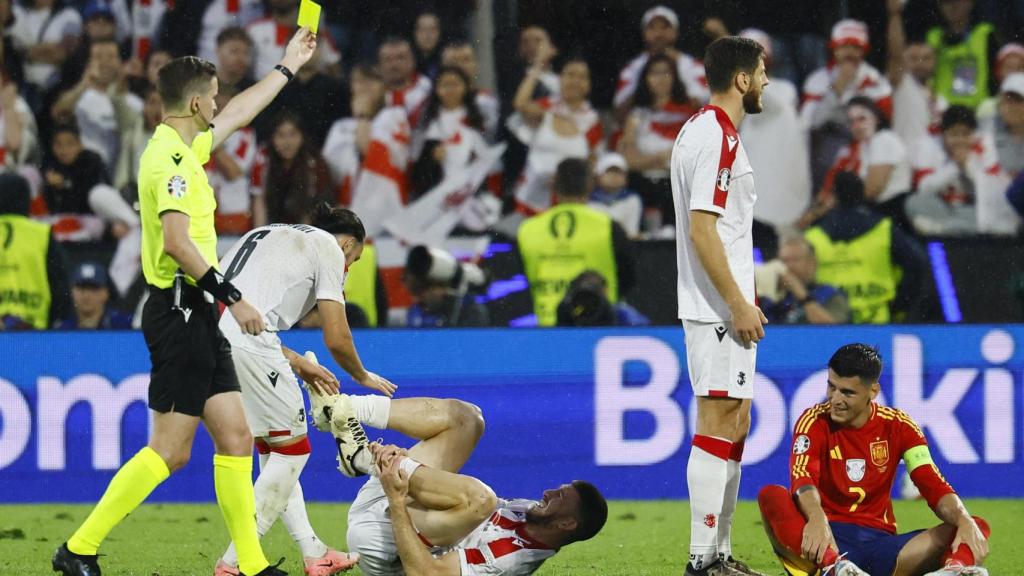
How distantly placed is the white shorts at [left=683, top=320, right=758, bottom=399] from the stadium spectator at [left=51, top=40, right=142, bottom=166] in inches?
219

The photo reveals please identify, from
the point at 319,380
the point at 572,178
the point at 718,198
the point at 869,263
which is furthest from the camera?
the point at 572,178

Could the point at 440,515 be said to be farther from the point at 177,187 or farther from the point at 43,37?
the point at 43,37

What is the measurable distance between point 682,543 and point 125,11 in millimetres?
5596

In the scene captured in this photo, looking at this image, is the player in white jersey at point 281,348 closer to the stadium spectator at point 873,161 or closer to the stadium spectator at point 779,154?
the stadium spectator at point 779,154

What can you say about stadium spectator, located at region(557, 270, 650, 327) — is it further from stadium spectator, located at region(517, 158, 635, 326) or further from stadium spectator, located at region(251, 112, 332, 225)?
stadium spectator, located at region(251, 112, 332, 225)

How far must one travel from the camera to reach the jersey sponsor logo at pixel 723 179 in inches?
191

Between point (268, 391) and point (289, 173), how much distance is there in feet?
12.9

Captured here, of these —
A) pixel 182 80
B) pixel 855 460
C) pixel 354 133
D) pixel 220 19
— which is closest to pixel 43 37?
pixel 220 19

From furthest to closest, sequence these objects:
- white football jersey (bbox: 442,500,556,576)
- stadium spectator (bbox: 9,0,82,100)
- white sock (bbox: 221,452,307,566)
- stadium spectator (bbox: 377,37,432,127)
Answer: stadium spectator (bbox: 9,0,82,100) < stadium spectator (bbox: 377,37,432,127) < white sock (bbox: 221,452,307,566) < white football jersey (bbox: 442,500,556,576)

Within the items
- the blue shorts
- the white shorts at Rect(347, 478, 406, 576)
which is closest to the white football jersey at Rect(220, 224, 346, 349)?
the white shorts at Rect(347, 478, 406, 576)

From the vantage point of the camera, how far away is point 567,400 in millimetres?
7730

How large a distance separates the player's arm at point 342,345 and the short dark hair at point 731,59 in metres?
1.58

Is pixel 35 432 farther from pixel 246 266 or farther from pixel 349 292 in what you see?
pixel 246 266

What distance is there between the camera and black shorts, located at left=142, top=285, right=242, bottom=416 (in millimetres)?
4828
